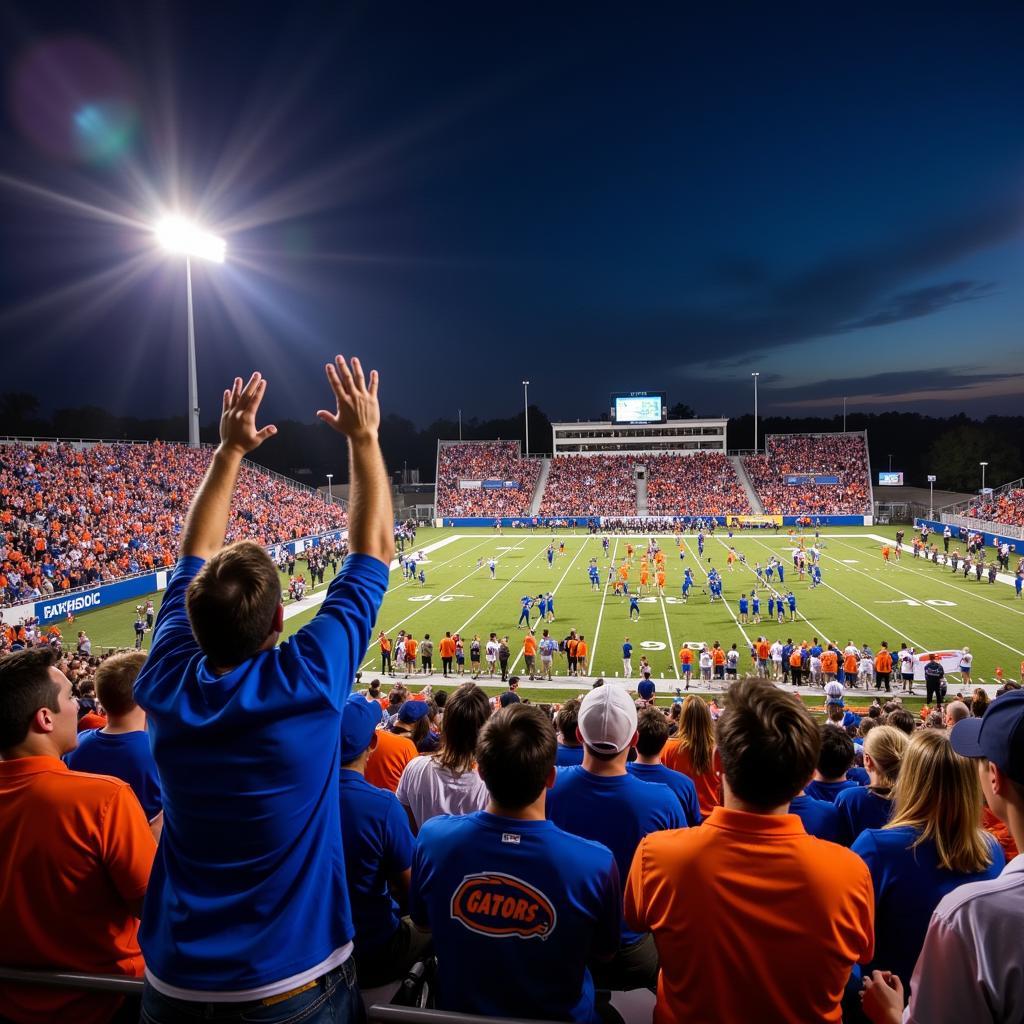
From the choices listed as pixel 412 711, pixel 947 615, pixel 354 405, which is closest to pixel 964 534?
pixel 947 615

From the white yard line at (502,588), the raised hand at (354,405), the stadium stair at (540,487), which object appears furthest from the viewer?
the stadium stair at (540,487)

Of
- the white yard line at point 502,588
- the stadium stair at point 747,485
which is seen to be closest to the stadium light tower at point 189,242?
the white yard line at point 502,588

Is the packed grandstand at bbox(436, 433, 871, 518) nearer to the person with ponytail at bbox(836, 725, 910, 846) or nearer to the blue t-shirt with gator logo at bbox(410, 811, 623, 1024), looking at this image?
Answer: the person with ponytail at bbox(836, 725, 910, 846)

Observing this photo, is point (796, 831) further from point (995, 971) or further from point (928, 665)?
point (928, 665)

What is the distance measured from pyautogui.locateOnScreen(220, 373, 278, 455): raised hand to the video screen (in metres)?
76.9

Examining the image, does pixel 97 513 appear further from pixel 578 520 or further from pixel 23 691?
pixel 578 520

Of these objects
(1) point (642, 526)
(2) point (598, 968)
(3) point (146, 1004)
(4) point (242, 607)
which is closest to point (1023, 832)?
(2) point (598, 968)

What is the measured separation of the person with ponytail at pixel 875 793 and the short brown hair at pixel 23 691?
4.08 metres

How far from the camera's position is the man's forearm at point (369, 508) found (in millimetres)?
2191

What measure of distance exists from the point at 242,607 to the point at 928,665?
17.9m

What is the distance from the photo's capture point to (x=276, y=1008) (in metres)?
1.80

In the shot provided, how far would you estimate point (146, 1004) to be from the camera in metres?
1.88

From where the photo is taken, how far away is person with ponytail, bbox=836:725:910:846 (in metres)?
4.06

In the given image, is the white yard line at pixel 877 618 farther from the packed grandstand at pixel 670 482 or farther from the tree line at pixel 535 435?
the tree line at pixel 535 435
